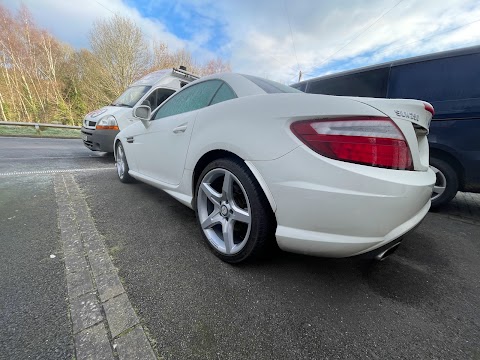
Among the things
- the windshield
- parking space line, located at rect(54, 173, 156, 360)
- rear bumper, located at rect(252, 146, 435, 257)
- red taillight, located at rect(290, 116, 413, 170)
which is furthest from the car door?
the windshield

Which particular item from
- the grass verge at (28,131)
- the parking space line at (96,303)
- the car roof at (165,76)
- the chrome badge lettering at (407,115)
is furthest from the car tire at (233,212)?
the grass verge at (28,131)

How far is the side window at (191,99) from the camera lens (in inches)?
83.5

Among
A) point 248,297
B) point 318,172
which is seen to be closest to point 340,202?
point 318,172

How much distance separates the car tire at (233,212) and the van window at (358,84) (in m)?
3.29

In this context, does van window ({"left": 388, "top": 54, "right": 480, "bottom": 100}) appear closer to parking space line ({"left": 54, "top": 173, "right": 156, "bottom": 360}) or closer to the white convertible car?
the white convertible car

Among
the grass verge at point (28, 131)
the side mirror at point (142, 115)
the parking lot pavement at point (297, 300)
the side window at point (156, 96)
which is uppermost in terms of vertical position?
the side window at point (156, 96)

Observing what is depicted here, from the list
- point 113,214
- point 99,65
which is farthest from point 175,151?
point 99,65

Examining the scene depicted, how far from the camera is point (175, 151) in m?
2.18

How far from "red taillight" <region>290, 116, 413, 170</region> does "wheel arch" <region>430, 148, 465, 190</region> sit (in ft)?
8.06

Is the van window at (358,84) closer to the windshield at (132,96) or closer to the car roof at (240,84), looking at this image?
the car roof at (240,84)

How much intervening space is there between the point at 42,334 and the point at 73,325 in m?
0.12

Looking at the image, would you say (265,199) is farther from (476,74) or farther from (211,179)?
(476,74)

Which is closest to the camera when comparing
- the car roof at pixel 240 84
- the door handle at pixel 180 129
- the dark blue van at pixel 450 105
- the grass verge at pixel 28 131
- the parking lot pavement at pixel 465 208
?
the car roof at pixel 240 84

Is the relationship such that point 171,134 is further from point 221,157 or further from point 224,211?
point 224,211
